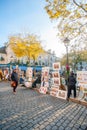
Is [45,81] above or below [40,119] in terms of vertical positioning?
above

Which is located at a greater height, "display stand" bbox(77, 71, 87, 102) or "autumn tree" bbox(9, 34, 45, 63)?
"autumn tree" bbox(9, 34, 45, 63)

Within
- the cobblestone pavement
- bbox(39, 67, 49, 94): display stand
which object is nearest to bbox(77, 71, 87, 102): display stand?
the cobblestone pavement

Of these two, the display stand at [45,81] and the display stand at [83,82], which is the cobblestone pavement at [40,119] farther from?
the display stand at [45,81]

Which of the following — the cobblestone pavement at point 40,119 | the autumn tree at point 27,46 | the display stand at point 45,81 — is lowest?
the cobblestone pavement at point 40,119

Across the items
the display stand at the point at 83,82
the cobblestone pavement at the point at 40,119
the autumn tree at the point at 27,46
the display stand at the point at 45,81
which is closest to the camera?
the cobblestone pavement at the point at 40,119

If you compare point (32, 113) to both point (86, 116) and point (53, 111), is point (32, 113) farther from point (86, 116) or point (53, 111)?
point (86, 116)

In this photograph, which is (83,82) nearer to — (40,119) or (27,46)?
(40,119)

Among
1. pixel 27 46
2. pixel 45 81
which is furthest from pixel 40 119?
Result: pixel 27 46

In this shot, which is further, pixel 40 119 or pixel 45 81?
pixel 45 81

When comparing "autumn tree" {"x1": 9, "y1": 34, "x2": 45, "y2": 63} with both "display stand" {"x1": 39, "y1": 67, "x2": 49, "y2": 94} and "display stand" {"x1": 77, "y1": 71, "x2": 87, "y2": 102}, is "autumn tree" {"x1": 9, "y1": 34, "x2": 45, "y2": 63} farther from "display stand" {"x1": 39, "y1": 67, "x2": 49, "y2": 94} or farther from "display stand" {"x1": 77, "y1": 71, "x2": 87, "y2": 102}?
"display stand" {"x1": 77, "y1": 71, "x2": 87, "y2": 102}

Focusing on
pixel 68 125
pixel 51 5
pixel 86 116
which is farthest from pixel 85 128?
pixel 51 5

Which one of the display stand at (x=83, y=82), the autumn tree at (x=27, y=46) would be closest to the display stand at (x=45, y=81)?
the display stand at (x=83, y=82)

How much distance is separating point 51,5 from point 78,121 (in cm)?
839

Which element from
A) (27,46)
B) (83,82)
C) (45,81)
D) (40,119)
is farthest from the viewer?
(27,46)
